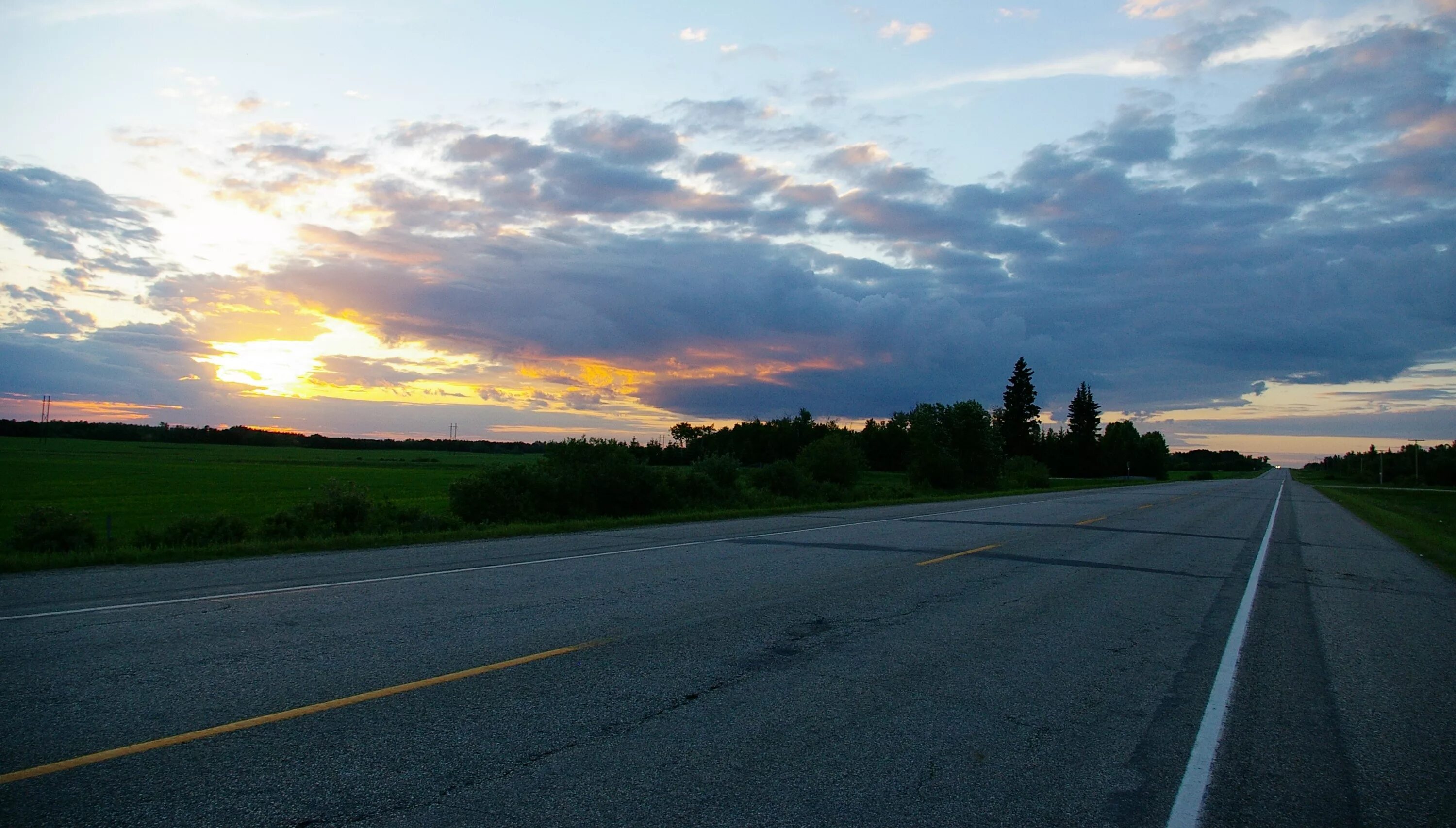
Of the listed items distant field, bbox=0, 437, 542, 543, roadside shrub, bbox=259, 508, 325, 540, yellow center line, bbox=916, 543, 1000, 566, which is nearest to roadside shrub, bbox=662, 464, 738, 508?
distant field, bbox=0, 437, 542, 543

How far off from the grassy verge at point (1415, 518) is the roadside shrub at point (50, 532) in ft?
83.5

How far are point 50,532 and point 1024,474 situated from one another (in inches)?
2497

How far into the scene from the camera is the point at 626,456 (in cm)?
2784

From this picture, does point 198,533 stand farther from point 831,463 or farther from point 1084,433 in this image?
point 1084,433

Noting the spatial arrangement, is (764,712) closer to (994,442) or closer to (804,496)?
(804,496)

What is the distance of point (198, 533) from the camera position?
54.8 ft

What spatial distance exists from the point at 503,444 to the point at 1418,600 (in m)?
159

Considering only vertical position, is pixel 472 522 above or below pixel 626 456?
below

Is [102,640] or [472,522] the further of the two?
[472,522]

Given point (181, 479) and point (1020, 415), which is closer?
point (181, 479)

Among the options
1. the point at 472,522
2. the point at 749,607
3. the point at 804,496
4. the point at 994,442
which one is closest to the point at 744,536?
the point at 749,607

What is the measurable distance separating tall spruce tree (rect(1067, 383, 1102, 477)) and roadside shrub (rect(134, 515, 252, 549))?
12274cm

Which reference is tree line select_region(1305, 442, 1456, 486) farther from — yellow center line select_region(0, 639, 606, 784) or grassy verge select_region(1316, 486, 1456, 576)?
yellow center line select_region(0, 639, 606, 784)

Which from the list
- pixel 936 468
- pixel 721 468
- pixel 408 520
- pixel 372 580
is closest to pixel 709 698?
pixel 372 580
